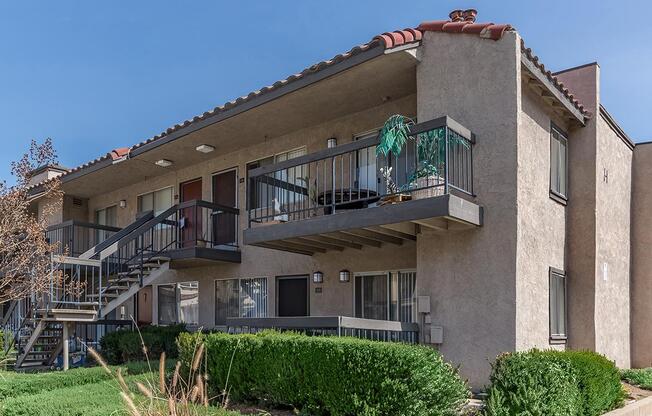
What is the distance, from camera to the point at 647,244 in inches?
524

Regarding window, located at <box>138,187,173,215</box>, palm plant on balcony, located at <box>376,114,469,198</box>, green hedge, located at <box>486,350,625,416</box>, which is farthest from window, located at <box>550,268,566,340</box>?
window, located at <box>138,187,173,215</box>

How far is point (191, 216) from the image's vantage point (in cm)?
1623

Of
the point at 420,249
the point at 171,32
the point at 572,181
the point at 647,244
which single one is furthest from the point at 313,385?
the point at 171,32

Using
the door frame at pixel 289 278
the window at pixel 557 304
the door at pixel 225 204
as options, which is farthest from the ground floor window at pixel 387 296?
the door at pixel 225 204

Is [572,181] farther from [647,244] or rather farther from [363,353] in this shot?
[363,353]

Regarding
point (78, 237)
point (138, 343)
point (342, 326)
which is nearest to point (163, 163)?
point (138, 343)

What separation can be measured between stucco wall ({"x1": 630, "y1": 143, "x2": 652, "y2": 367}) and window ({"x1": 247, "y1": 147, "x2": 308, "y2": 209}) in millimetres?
7843

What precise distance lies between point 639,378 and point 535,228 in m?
3.71

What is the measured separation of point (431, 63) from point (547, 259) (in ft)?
13.2

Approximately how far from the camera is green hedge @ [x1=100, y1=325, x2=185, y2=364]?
12867 mm

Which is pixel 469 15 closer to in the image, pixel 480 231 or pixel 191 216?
pixel 480 231

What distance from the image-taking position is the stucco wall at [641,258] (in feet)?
42.6

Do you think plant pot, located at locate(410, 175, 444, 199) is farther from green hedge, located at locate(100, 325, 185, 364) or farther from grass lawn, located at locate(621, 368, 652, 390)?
green hedge, located at locate(100, 325, 185, 364)

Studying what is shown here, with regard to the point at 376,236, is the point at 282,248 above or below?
below
